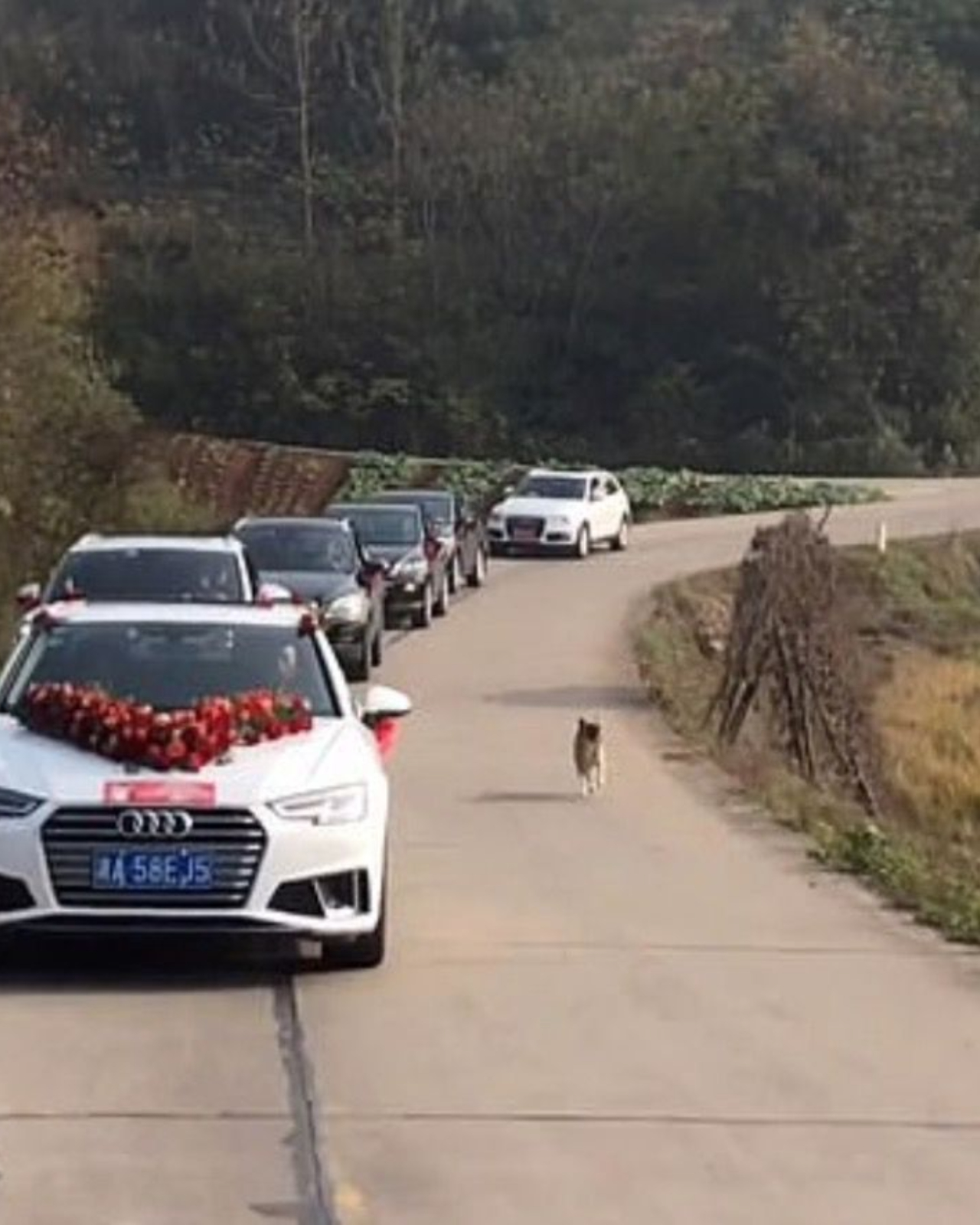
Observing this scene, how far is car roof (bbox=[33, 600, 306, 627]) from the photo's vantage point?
14.2m

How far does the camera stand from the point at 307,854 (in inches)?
484

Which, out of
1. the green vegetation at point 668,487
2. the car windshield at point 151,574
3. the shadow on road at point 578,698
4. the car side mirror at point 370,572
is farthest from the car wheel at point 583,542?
the car windshield at point 151,574

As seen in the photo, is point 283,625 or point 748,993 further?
point 283,625

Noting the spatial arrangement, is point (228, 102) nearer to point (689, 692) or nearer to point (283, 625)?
point (689, 692)

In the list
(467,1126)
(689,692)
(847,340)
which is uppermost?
(467,1126)

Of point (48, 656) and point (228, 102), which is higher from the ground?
point (48, 656)

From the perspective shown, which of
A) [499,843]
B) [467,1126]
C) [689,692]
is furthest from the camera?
[689,692]

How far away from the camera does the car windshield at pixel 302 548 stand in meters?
31.8

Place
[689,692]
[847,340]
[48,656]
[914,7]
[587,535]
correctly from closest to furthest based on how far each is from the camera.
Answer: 1. [48,656]
2. [689,692]
3. [587,535]
4. [847,340]
5. [914,7]

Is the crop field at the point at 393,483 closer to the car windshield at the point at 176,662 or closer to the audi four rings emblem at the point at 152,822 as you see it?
the car windshield at the point at 176,662

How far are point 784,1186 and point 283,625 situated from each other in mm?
5940

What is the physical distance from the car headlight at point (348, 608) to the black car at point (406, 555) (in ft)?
15.7

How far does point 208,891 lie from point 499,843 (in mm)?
5742

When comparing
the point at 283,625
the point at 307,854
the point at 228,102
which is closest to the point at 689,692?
the point at 283,625
